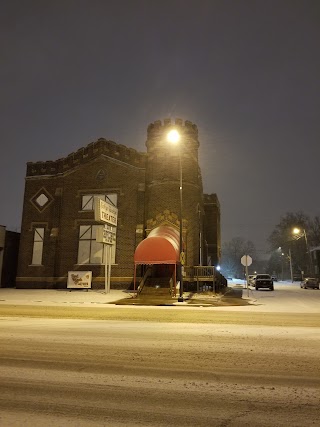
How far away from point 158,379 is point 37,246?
29.9 m

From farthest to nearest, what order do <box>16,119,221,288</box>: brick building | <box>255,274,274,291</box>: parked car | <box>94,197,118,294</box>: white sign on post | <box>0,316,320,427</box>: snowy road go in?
<box>255,274,274,291</box>: parked car
<box>16,119,221,288</box>: brick building
<box>94,197,118,294</box>: white sign on post
<box>0,316,320,427</box>: snowy road

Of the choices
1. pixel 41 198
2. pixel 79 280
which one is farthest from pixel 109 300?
pixel 41 198

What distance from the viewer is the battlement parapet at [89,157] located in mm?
32188


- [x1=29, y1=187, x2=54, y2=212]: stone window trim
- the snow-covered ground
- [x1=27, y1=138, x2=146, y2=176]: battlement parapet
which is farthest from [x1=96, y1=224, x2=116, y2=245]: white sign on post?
[x1=29, y1=187, x2=54, y2=212]: stone window trim

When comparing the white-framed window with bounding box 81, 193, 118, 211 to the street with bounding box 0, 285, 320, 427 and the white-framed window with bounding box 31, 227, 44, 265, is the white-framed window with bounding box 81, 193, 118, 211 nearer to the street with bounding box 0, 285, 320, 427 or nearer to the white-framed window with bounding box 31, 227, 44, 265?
the white-framed window with bounding box 31, 227, 44, 265

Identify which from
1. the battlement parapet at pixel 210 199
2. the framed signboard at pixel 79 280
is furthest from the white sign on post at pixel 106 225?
the battlement parapet at pixel 210 199

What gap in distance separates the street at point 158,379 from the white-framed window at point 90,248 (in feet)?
73.5

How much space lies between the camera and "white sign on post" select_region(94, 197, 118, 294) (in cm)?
2581

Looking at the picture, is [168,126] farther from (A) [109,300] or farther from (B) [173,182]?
(A) [109,300]

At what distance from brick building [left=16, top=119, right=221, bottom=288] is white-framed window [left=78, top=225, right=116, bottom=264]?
3.4 inches

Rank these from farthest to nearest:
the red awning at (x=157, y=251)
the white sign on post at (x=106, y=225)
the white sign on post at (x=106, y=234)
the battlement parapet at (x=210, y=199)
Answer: the battlement parapet at (x=210, y=199) < the white sign on post at (x=106, y=234) < the white sign on post at (x=106, y=225) < the red awning at (x=157, y=251)

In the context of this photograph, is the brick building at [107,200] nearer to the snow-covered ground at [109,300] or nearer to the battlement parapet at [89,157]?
the battlement parapet at [89,157]

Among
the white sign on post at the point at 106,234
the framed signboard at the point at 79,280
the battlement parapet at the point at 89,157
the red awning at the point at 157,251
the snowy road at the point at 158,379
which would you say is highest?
the battlement parapet at the point at 89,157

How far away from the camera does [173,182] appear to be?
30562 millimetres
